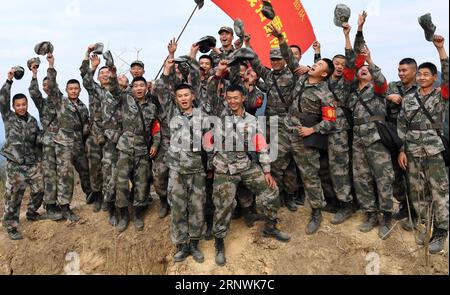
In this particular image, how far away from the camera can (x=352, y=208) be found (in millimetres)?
6684

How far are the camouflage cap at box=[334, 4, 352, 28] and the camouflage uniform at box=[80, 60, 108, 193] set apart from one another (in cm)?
387

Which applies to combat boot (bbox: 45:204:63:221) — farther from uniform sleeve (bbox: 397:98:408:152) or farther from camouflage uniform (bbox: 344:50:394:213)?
uniform sleeve (bbox: 397:98:408:152)

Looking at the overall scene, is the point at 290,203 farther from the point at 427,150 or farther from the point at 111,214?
the point at 111,214

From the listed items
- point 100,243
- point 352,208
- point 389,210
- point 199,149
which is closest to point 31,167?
point 100,243

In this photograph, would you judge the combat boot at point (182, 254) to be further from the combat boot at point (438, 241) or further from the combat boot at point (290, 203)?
the combat boot at point (438, 241)

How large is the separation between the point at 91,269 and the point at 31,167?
2131 mm

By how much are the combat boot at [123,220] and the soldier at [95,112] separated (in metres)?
0.86

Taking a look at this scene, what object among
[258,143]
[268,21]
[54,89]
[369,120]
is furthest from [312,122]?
[54,89]

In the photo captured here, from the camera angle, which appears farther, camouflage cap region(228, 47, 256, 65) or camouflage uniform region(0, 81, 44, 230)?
camouflage uniform region(0, 81, 44, 230)

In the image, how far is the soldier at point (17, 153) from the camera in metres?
7.21

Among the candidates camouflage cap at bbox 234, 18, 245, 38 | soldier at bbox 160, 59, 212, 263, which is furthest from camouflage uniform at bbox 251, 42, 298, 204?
soldier at bbox 160, 59, 212, 263

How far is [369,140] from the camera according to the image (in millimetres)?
6035

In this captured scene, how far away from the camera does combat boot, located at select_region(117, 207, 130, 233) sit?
7023 millimetres
